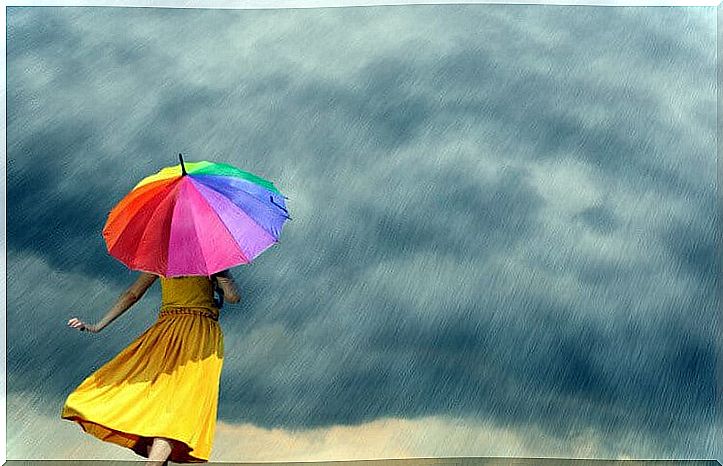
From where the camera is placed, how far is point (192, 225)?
4957 mm

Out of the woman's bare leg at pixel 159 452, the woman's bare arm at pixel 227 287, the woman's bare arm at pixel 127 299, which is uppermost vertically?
the woman's bare arm at pixel 227 287

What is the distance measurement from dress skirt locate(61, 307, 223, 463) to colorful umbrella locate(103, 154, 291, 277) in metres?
0.33

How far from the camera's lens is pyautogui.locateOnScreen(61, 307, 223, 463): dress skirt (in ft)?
16.6

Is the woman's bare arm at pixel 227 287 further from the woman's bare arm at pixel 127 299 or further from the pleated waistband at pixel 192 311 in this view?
the woman's bare arm at pixel 127 299

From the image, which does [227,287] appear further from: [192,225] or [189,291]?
[192,225]

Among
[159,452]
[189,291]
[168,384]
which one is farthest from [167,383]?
[189,291]

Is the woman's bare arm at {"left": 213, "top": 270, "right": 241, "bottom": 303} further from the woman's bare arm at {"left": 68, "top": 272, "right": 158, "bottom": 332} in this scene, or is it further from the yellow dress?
the woman's bare arm at {"left": 68, "top": 272, "right": 158, "bottom": 332}

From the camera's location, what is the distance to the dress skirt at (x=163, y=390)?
199 inches

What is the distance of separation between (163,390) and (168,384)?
0.10 ft

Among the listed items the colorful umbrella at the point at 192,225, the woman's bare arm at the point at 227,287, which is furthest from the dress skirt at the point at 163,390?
the colorful umbrella at the point at 192,225

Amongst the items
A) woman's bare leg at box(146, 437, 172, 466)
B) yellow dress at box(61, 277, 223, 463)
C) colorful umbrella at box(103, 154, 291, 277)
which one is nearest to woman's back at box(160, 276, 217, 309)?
yellow dress at box(61, 277, 223, 463)

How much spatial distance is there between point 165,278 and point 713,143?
2.98 meters

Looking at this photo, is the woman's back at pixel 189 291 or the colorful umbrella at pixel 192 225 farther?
the woman's back at pixel 189 291

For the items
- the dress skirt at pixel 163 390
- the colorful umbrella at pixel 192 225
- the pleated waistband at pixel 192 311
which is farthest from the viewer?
the pleated waistband at pixel 192 311
